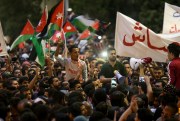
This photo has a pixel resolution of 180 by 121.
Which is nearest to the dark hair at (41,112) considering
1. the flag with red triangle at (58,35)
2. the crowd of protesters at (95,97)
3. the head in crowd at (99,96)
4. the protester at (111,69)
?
the crowd of protesters at (95,97)

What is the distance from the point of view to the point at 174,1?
1126 inches

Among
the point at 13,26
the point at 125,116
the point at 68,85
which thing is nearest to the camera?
the point at 125,116

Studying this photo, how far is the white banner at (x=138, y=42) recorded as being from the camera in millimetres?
12867

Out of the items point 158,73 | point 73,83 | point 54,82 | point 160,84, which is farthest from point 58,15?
point 160,84

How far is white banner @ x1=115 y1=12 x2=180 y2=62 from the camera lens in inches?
507

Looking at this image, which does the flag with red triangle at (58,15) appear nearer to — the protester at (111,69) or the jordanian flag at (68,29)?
the protester at (111,69)

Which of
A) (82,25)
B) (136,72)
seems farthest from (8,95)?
(82,25)

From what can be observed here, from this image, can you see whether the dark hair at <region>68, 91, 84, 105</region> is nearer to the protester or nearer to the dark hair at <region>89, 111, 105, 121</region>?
the dark hair at <region>89, 111, 105, 121</region>

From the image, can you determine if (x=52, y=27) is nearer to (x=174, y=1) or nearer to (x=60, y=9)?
(x=60, y=9)

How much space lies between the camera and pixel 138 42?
42.9ft

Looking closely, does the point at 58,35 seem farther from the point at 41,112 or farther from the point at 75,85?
the point at 41,112

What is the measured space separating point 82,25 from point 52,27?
29.5 ft

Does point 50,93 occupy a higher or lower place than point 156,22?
lower

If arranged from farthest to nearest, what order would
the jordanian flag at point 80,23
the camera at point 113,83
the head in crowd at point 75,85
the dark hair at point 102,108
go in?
the jordanian flag at point 80,23, the camera at point 113,83, the head in crowd at point 75,85, the dark hair at point 102,108
